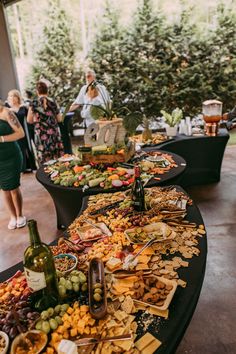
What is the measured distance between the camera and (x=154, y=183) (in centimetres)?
226

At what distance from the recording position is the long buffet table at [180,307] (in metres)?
0.96

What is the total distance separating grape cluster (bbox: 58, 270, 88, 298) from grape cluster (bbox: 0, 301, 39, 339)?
123 mm

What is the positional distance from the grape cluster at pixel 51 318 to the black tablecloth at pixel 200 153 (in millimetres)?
2547

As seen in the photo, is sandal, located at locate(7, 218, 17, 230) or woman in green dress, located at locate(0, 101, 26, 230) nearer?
woman in green dress, located at locate(0, 101, 26, 230)

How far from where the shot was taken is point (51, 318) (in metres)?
1.04

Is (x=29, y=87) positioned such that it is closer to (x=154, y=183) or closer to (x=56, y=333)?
(x=154, y=183)

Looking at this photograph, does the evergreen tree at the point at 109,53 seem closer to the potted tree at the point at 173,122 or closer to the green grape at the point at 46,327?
the potted tree at the point at 173,122

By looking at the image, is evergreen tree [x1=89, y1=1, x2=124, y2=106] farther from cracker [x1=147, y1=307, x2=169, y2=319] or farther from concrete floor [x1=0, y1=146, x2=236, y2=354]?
cracker [x1=147, y1=307, x2=169, y2=319]

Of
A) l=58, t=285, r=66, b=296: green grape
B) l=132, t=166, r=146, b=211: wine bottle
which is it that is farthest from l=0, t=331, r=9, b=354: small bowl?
l=132, t=166, r=146, b=211: wine bottle

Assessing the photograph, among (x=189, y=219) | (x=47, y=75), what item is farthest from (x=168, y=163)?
(x=47, y=75)

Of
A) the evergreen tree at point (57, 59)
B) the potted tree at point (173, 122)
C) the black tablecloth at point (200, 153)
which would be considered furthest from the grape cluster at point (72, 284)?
the evergreen tree at point (57, 59)

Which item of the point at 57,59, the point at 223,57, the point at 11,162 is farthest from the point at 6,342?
the point at 223,57

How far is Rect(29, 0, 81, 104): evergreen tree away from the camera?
6.70 metres

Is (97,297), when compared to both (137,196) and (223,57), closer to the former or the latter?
(137,196)
